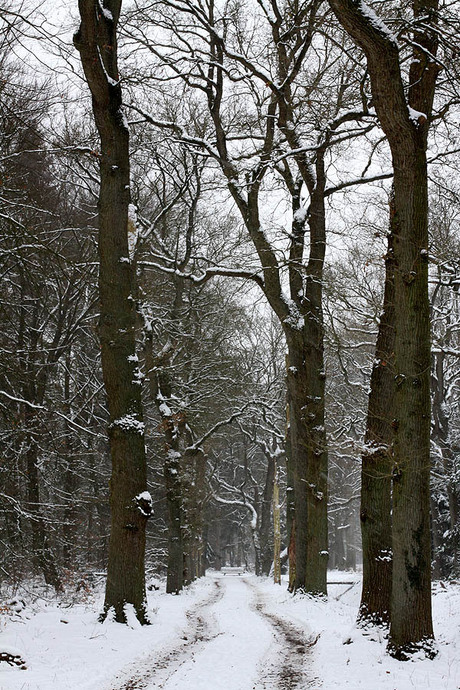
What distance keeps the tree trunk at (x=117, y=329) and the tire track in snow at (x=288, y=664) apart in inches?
91.8

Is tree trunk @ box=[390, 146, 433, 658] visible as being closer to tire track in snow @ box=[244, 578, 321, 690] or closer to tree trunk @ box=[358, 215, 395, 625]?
tire track in snow @ box=[244, 578, 321, 690]

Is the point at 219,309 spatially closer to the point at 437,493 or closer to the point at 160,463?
the point at 160,463

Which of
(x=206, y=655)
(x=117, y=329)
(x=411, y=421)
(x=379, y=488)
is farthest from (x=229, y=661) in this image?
(x=117, y=329)

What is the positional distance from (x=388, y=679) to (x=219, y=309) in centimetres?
1633

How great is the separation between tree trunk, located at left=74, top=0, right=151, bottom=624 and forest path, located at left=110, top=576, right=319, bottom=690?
4.48 ft

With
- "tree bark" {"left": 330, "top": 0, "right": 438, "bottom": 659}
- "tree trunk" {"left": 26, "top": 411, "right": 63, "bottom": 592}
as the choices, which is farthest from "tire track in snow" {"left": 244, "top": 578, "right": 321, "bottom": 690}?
"tree trunk" {"left": 26, "top": 411, "right": 63, "bottom": 592}

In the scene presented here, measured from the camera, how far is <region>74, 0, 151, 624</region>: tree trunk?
29.7ft

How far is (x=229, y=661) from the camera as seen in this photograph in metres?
7.30

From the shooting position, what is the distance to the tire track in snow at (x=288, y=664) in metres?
6.11

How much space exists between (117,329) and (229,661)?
16.7ft

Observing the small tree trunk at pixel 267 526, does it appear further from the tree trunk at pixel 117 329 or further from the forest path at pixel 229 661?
the tree trunk at pixel 117 329

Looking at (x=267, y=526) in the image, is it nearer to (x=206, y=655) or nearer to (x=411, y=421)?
(x=206, y=655)

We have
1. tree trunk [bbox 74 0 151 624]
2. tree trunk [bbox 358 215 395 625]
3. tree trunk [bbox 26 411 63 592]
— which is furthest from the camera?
tree trunk [bbox 26 411 63 592]

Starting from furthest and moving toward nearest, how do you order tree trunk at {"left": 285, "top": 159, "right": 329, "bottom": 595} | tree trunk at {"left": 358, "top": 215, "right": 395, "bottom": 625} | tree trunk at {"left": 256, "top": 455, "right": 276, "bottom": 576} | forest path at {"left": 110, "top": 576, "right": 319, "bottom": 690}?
tree trunk at {"left": 256, "top": 455, "right": 276, "bottom": 576}
tree trunk at {"left": 285, "top": 159, "right": 329, "bottom": 595}
tree trunk at {"left": 358, "top": 215, "right": 395, "bottom": 625}
forest path at {"left": 110, "top": 576, "right": 319, "bottom": 690}
